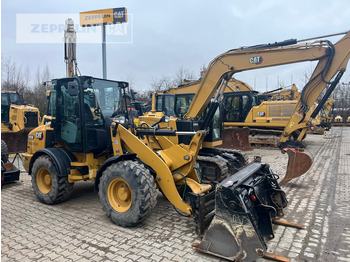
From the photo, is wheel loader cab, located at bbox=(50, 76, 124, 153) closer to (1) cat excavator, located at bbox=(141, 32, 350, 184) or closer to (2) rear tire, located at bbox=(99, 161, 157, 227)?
(2) rear tire, located at bbox=(99, 161, 157, 227)

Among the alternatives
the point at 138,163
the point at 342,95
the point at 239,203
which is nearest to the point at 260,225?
the point at 239,203

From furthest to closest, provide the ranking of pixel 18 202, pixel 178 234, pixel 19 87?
pixel 19 87 → pixel 18 202 → pixel 178 234

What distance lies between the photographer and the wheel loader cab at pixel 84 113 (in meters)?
4.76

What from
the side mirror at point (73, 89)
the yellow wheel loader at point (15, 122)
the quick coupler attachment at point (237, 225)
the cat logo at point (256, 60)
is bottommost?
the quick coupler attachment at point (237, 225)

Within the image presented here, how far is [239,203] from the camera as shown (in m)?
3.12

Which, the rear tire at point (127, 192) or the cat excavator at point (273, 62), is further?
the cat excavator at point (273, 62)

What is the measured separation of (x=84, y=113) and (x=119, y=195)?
1.66 meters

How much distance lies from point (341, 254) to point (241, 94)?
1004cm

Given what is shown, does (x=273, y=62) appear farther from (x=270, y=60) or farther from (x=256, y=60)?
(x=256, y=60)

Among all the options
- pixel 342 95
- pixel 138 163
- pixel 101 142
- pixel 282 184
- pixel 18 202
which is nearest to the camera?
pixel 138 163

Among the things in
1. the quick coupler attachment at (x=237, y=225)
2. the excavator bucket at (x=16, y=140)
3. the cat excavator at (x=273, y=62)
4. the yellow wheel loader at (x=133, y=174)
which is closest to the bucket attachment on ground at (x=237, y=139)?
the cat excavator at (x=273, y=62)

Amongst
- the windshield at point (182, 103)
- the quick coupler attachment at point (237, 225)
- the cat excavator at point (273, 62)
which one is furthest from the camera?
the windshield at point (182, 103)

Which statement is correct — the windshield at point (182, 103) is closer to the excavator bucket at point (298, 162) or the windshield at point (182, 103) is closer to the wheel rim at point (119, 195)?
the excavator bucket at point (298, 162)

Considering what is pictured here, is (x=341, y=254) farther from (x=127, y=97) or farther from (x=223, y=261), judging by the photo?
(x=127, y=97)
